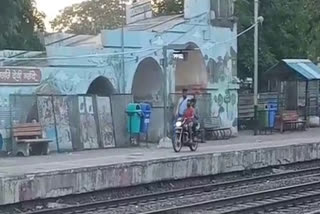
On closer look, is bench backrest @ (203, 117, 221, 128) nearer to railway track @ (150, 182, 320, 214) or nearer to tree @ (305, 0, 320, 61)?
railway track @ (150, 182, 320, 214)

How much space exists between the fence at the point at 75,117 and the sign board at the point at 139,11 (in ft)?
21.0

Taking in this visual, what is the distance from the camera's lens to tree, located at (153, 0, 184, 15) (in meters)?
42.7

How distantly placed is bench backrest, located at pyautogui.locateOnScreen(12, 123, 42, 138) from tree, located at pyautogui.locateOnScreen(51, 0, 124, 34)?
45375mm

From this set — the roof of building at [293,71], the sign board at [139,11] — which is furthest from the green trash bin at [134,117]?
the roof of building at [293,71]

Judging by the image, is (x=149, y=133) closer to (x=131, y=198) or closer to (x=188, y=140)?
(x=188, y=140)

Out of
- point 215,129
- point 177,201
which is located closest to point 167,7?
point 215,129

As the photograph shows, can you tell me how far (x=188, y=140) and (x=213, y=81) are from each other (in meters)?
8.42

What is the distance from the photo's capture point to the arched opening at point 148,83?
29312mm

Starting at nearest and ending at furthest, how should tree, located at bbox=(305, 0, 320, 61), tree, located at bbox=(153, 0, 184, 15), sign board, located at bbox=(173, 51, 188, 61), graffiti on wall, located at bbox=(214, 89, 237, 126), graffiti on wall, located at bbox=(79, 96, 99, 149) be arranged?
graffiti on wall, located at bbox=(79, 96, 99, 149) → sign board, located at bbox=(173, 51, 188, 61) → graffiti on wall, located at bbox=(214, 89, 237, 126) → tree, located at bbox=(305, 0, 320, 61) → tree, located at bbox=(153, 0, 184, 15)

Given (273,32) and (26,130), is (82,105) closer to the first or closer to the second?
(26,130)

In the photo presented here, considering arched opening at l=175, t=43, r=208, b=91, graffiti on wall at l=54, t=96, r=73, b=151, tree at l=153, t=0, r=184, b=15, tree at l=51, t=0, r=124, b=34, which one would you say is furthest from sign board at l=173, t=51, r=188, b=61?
tree at l=51, t=0, r=124, b=34

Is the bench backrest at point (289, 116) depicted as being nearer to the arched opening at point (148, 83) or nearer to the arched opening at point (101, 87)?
the arched opening at point (148, 83)

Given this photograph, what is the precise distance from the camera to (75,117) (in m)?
25.0

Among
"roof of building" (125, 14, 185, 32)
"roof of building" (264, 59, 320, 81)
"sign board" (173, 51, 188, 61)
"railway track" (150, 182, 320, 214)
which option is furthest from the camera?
"roof of building" (264, 59, 320, 81)
